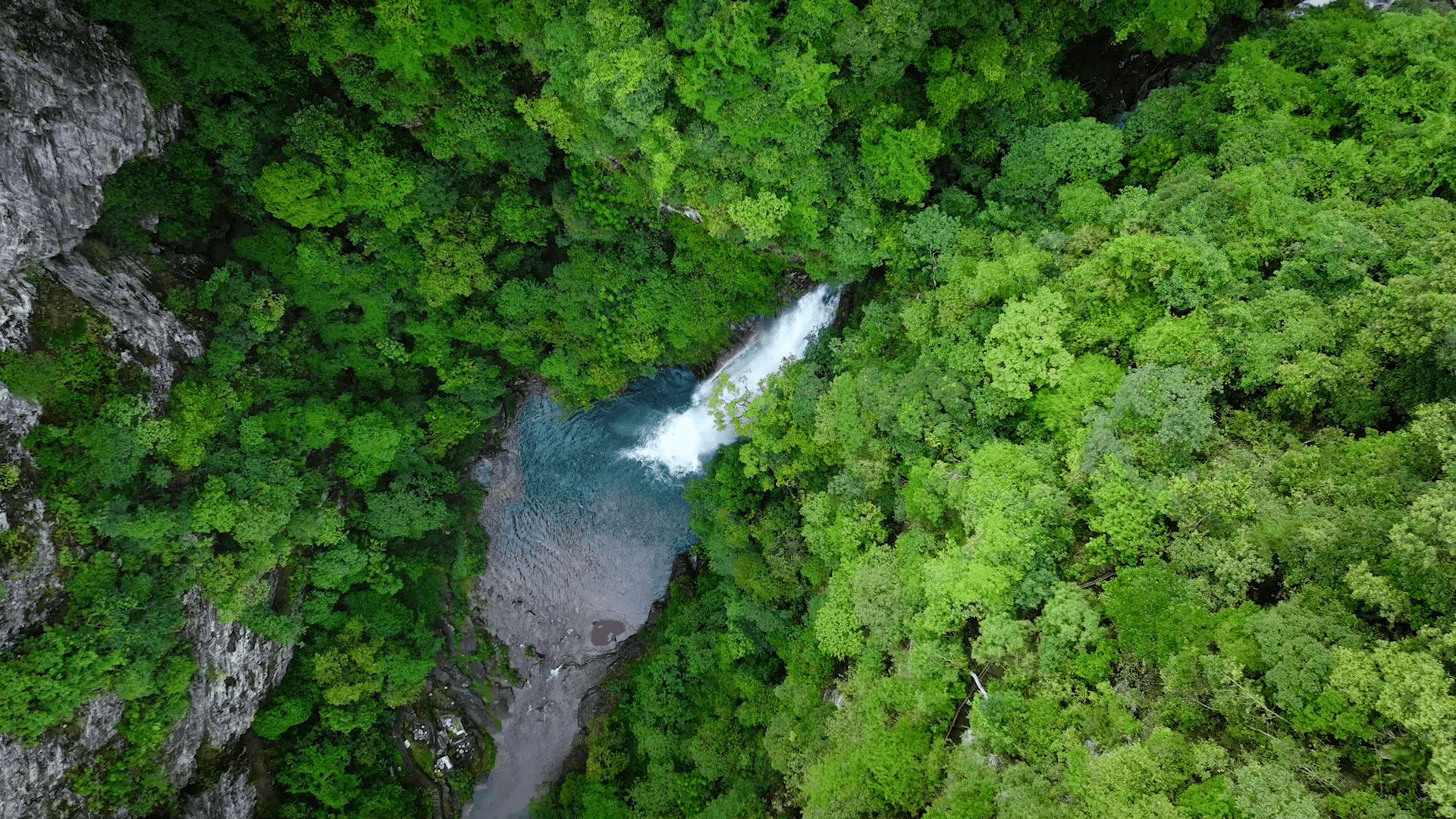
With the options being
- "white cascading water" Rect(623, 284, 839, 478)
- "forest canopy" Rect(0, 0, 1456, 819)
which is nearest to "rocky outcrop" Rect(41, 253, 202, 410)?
"forest canopy" Rect(0, 0, 1456, 819)

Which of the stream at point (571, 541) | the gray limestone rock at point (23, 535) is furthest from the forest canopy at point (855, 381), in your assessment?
the stream at point (571, 541)

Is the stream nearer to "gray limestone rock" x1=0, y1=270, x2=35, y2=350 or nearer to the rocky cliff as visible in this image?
the rocky cliff

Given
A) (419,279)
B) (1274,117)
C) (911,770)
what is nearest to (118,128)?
(419,279)

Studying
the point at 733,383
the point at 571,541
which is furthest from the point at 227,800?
the point at 733,383

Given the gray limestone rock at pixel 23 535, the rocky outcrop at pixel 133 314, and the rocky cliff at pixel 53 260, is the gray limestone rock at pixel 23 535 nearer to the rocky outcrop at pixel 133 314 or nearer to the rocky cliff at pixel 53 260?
the rocky cliff at pixel 53 260

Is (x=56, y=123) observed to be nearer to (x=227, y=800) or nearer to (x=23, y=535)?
(x=23, y=535)

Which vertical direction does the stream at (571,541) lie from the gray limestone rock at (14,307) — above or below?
below
